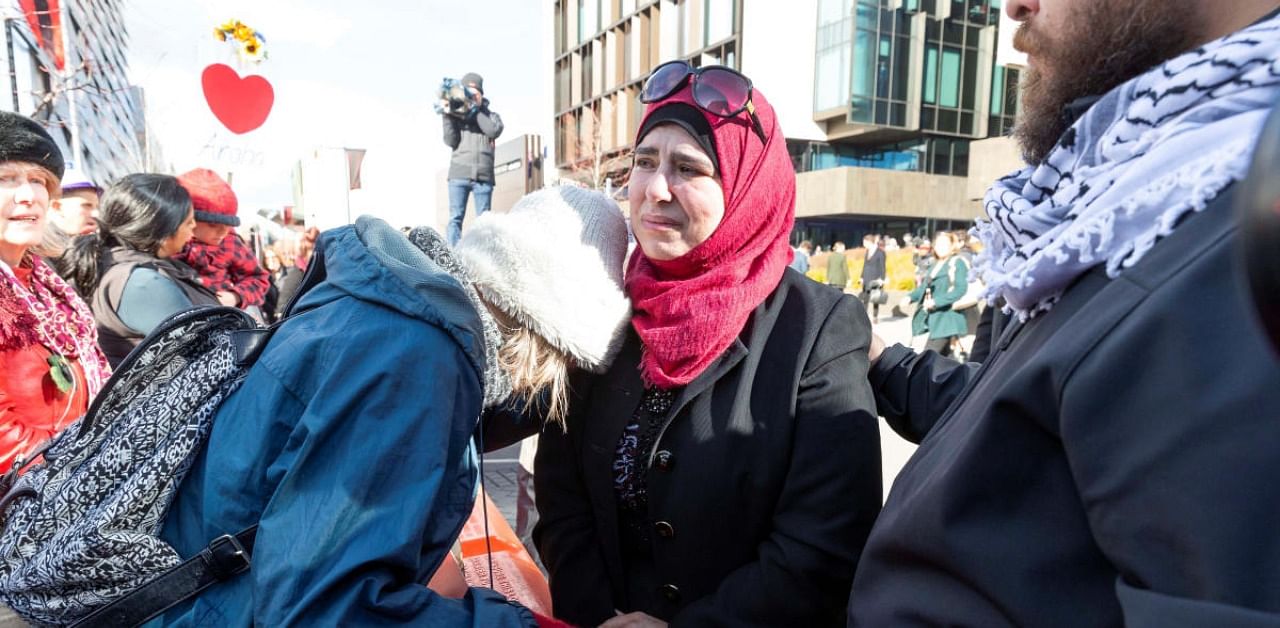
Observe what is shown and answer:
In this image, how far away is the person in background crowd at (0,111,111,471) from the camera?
2.15 m

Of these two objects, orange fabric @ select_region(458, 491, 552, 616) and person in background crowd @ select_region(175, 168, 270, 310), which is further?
person in background crowd @ select_region(175, 168, 270, 310)

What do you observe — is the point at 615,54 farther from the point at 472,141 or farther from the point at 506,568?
the point at 506,568

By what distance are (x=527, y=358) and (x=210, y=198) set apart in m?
3.48

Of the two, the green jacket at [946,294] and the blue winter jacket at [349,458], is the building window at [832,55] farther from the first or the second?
the blue winter jacket at [349,458]

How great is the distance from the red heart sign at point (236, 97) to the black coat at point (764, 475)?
22.0 ft

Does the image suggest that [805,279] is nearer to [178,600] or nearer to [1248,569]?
[1248,569]

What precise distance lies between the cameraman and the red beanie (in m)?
1.62

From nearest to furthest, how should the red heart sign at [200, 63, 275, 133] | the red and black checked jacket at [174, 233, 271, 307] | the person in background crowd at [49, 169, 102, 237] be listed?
1. the person in background crowd at [49, 169, 102, 237]
2. the red and black checked jacket at [174, 233, 271, 307]
3. the red heart sign at [200, 63, 275, 133]

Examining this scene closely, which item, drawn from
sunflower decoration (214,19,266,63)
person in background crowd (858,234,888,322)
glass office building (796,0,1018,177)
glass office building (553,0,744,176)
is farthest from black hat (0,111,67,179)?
glass office building (796,0,1018,177)

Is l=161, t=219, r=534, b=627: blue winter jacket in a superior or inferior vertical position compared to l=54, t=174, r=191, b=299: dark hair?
inferior

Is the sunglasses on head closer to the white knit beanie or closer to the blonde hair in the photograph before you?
the white knit beanie

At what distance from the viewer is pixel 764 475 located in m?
1.56

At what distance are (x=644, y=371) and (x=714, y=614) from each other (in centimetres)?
56

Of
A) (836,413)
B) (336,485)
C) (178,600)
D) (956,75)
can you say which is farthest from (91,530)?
(956,75)
